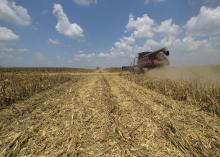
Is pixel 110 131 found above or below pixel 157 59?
below

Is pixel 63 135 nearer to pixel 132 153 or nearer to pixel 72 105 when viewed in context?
pixel 132 153

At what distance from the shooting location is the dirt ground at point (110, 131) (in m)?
3.85

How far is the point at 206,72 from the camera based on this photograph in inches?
659

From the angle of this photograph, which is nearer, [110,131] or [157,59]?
[110,131]

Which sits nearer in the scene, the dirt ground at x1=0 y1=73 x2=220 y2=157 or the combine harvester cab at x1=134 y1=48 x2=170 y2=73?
the dirt ground at x1=0 y1=73 x2=220 y2=157

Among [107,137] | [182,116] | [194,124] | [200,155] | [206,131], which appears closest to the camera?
[200,155]

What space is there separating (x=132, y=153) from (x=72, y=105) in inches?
165

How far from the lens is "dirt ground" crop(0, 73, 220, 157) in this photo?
3.85 m

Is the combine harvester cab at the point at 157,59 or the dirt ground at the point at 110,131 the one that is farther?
the combine harvester cab at the point at 157,59

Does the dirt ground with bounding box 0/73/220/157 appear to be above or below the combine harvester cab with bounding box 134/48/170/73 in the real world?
below

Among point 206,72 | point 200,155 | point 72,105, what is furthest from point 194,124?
point 206,72

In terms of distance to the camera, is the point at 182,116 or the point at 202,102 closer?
the point at 182,116

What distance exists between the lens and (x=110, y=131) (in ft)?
15.7

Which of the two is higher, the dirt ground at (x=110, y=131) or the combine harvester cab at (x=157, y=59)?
the combine harvester cab at (x=157, y=59)
